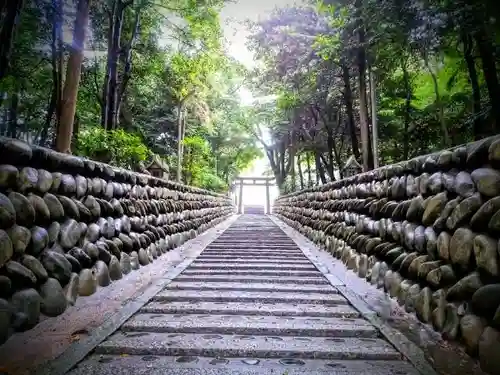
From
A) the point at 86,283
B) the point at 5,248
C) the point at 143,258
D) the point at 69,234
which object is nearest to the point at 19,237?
the point at 5,248

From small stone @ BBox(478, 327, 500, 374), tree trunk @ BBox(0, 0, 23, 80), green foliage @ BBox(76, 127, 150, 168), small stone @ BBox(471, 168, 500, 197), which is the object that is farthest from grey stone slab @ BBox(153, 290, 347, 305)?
tree trunk @ BBox(0, 0, 23, 80)

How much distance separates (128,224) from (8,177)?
2.25 m

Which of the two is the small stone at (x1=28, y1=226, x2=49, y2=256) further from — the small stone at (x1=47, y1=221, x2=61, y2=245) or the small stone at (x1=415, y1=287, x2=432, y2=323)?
the small stone at (x1=415, y1=287, x2=432, y2=323)

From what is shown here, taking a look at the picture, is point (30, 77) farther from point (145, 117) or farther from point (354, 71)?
point (354, 71)

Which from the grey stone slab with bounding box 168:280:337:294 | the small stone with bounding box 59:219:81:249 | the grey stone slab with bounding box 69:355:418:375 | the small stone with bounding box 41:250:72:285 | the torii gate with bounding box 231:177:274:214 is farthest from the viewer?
the torii gate with bounding box 231:177:274:214

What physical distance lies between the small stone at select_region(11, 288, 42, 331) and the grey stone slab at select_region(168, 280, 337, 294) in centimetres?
156

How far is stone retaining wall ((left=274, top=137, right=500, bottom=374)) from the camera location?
7.04ft

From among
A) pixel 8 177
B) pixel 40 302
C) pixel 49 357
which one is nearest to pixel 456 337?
pixel 49 357

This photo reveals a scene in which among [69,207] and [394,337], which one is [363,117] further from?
[69,207]

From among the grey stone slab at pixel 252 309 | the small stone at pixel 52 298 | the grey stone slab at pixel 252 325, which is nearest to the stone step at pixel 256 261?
the grey stone slab at pixel 252 309

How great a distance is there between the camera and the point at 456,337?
2.40m

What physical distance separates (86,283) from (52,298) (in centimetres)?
61

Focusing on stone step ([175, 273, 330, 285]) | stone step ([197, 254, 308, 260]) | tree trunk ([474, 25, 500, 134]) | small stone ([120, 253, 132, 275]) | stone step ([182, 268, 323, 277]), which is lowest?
stone step ([175, 273, 330, 285])

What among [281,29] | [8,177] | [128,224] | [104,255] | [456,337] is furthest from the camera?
[281,29]
